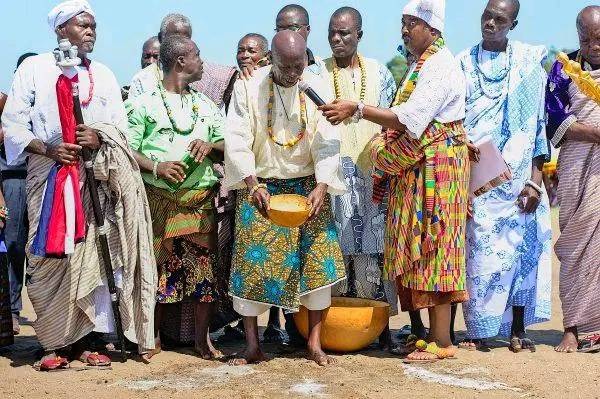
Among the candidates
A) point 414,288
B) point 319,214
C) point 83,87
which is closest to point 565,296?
point 414,288

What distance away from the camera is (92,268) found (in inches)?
263

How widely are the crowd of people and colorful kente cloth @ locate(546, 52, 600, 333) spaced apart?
0.01 meters

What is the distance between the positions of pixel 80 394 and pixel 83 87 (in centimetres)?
214

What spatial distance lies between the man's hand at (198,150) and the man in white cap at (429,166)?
1180 mm

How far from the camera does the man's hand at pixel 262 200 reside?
6.48 m

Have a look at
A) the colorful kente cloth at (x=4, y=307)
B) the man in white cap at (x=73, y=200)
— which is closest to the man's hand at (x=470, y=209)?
the man in white cap at (x=73, y=200)

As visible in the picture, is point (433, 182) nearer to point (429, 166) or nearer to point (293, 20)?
point (429, 166)

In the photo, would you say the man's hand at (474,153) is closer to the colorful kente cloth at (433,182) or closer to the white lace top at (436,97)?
the colorful kente cloth at (433,182)

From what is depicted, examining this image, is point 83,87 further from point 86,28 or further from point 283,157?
point 283,157

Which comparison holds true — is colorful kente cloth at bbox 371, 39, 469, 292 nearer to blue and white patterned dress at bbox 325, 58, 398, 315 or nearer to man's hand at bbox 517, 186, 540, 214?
blue and white patterned dress at bbox 325, 58, 398, 315

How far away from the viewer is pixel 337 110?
21.0 feet

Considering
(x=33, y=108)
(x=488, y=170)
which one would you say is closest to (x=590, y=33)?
(x=488, y=170)

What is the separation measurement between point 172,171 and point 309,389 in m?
1.79

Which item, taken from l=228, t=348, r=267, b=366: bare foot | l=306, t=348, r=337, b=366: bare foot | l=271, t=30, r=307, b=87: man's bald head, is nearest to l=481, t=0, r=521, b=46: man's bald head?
l=271, t=30, r=307, b=87: man's bald head
